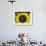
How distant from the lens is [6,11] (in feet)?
16.3

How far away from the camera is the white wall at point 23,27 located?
489cm

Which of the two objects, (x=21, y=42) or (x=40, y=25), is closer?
(x=21, y=42)

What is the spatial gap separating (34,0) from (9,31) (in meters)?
1.38

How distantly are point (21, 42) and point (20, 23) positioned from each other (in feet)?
4.94

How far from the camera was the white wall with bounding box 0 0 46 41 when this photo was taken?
16.0 feet

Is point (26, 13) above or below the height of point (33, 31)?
above

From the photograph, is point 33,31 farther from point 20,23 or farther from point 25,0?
point 25,0

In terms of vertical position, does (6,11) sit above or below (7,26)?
above

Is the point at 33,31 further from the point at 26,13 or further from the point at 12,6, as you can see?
the point at 12,6

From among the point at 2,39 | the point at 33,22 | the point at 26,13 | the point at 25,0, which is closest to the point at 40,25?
the point at 33,22

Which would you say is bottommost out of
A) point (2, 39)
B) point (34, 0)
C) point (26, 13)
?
point (2, 39)

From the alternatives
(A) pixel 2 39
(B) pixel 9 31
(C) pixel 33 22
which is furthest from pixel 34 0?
(A) pixel 2 39

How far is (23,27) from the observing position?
16.2ft

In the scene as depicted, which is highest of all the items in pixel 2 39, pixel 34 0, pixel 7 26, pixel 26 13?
pixel 34 0
